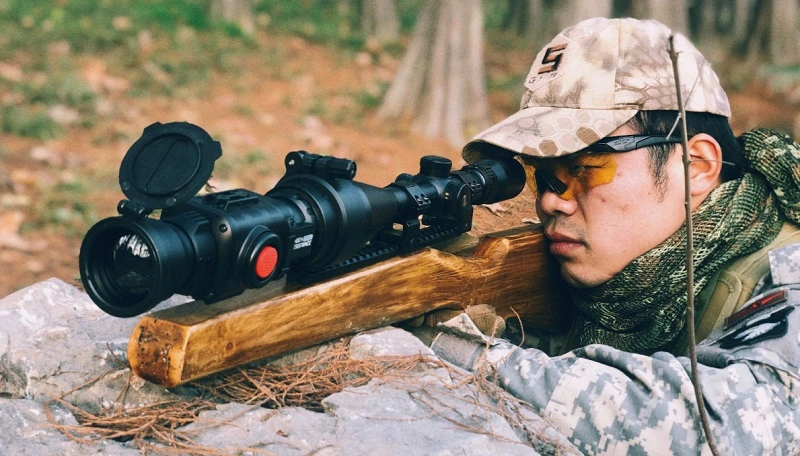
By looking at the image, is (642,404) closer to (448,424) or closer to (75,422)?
(448,424)

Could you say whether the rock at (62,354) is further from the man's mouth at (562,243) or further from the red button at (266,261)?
the man's mouth at (562,243)

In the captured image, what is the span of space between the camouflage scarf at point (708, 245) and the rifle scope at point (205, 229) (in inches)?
41.1

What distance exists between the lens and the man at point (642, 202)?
293 cm

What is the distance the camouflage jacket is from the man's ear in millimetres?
526

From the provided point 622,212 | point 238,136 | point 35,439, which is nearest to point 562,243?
point 622,212

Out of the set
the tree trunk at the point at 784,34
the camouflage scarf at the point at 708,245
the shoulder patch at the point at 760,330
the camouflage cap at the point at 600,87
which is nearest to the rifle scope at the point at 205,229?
the camouflage cap at the point at 600,87

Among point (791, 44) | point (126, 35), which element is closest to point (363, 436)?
point (126, 35)

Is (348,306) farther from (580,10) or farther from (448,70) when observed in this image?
(580,10)

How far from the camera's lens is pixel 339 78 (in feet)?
36.3

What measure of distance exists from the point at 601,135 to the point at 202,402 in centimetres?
155

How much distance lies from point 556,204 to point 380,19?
1084 cm

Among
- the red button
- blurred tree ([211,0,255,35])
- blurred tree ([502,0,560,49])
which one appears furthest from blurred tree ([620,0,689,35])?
the red button

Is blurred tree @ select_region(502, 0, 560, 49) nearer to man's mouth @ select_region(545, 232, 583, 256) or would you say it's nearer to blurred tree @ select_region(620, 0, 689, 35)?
blurred tree @ select_region(620, 0, 689, 35)

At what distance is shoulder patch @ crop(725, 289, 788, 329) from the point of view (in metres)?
2.83
